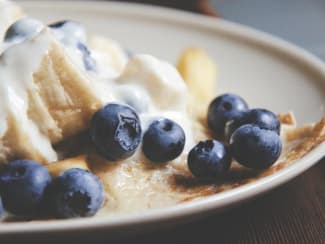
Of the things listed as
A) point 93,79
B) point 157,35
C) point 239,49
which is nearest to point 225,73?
point 239,49

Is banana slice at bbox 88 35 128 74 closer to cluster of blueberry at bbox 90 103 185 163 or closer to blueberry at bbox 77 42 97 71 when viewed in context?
blueberry at bbox 77 42 97 71

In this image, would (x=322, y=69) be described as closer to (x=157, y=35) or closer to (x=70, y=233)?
(x=157, y=35)

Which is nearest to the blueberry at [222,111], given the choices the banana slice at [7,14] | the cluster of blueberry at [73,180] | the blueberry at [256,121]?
the blueberry at [256,121]

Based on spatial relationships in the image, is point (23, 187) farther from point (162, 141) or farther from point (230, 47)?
point (230, 47)

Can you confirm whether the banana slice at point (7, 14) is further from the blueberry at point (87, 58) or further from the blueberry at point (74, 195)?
the blueberry at point (74, 195)

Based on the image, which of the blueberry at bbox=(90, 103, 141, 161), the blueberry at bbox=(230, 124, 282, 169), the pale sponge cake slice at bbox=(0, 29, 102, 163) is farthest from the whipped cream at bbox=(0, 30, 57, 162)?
the blueberry at bbox=(230, 124, 282, 169)

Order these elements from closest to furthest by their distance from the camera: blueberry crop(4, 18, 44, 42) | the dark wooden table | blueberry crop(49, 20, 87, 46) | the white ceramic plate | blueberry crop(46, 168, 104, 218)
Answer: blueberry crop(46, 168, 104, 218), the dark wooden table, blueberry crop(4, 18, 44, 42), blueberry crop(49, 20, 87, 46), the white ceramic plate
